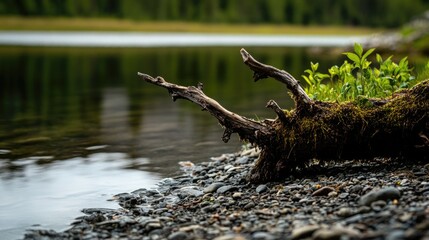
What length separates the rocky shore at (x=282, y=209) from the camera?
7.64 metres

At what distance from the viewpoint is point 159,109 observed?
26797 mm

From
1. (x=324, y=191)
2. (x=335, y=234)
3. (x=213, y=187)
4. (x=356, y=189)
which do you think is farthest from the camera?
(x=213, y=187)

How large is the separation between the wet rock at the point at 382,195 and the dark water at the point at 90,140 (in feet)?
15.8

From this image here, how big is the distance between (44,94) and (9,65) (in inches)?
887

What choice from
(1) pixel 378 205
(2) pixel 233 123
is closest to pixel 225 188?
(2) pixel 233 123

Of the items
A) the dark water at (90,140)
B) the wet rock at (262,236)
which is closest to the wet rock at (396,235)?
the wet rock at (262,236)

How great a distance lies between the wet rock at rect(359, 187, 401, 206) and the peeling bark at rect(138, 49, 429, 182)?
2353 millimetres

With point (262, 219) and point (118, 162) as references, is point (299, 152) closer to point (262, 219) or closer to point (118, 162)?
point (262, 219)

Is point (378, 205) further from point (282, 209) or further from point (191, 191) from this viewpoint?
point (191, 191)

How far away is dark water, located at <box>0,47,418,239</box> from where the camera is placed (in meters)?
12.2

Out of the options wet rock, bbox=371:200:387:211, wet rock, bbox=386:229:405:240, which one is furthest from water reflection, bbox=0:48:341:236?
wet rock, bbox=386:229:405:240

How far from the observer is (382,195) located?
28.6 ft

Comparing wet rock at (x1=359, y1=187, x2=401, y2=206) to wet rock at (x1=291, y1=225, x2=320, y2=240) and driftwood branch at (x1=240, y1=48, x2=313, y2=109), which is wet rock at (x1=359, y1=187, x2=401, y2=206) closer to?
wet rock at (x1=291, y1=225, x2=320, y2=240)

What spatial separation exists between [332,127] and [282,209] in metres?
2.36
